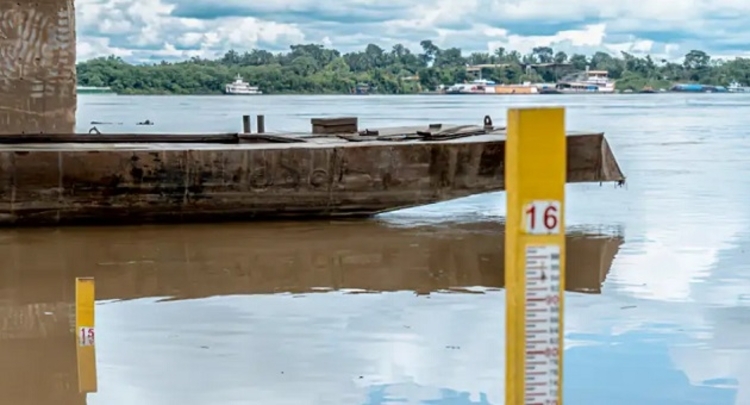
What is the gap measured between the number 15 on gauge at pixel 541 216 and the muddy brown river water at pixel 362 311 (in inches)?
137

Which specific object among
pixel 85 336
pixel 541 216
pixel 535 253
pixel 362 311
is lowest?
pixel 362 311

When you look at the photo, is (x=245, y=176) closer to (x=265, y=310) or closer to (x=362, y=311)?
(x=265, y=310)

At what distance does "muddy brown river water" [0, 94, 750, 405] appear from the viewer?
713 cm

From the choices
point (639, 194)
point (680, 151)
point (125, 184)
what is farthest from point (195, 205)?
point (680, 151)

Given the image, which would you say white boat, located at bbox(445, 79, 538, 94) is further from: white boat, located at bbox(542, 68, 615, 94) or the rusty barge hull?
the rusty barge hull

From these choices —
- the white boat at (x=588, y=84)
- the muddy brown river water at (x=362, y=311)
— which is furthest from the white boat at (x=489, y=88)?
the muddy brown river water at (x=362, y=311)

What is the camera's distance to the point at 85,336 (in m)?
7.59

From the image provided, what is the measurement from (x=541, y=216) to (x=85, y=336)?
15.9 ft

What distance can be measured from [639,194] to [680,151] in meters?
13.0

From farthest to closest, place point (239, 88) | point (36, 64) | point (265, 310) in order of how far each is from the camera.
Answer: point (239, 88), point (36, 64), point (265, 310)

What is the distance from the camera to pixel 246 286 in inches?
421

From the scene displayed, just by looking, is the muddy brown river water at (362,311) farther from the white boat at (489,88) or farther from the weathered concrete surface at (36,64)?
the white boat at (489,88)

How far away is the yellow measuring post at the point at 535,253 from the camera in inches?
134

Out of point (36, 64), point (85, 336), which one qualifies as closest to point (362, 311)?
point (85, 336)
